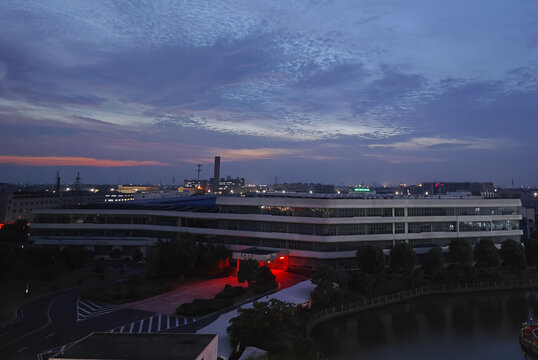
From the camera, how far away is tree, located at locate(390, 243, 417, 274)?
176 ft

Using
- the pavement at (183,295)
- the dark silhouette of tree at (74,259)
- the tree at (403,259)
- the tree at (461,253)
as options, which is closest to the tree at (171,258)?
the pavement at (183,295)

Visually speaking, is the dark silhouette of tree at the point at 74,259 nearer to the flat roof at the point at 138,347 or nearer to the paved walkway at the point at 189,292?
the paved walkway at the point at 189,292

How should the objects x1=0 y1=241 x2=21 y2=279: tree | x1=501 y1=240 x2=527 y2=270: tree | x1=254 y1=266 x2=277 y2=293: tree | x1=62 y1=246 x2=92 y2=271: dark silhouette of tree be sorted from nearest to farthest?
x1=0 y1=241 x2=21 y2=279: tree → x1=254 y1=266 x2=277 y2=293: tree → x1=62 y1=246 x2=92 y2=271: dark silhouette of tree → x1=501 y1=240 x2=527 y2=270: tree

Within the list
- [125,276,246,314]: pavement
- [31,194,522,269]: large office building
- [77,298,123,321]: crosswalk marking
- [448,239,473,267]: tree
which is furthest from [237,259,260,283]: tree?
[448,239,473,267]: tree

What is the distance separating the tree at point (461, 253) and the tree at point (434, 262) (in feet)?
10.7

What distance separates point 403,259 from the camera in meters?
53.7

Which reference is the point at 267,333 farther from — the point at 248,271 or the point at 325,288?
the point at 248,271

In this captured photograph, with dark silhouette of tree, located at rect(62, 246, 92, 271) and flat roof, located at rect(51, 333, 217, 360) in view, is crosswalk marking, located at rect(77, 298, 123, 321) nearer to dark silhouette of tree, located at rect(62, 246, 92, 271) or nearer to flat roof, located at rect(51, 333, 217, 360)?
dark silhouette of tree, located at rect(62, 246, 92, 271)

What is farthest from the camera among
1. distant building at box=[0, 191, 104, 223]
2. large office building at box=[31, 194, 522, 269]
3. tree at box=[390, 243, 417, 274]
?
distant building at box=[0, 191, 104, 223]

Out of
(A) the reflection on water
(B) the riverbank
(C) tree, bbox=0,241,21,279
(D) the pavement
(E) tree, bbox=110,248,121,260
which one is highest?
(C) tree, bbox=0,241,21,279

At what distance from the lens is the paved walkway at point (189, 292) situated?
41.6m

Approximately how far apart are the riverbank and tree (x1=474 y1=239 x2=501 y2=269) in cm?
306

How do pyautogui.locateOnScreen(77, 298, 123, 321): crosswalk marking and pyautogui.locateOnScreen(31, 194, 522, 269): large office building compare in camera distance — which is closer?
pyautogui.locateOnScreen(77, 298, 123, 321): crosswalk marking

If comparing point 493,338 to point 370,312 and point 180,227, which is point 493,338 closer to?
point 370,312
